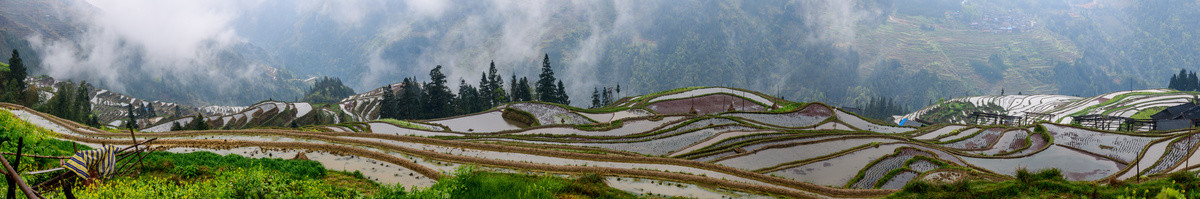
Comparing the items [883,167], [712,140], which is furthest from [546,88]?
[883,167]

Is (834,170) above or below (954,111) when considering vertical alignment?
below

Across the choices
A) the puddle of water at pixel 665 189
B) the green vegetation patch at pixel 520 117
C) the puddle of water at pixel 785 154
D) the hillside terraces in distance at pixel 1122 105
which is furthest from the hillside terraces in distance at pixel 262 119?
the hillside terraces in distance at pixel 1122 105

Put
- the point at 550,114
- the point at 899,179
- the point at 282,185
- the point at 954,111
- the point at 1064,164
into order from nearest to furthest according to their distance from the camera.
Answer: the point at 282,185
the point at 899,179
the point at 1064,164
the point at 550,114
the point at 954,111

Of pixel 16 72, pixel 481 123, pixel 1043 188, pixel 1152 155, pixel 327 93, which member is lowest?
pixel 1152 155

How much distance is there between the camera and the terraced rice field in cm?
1620

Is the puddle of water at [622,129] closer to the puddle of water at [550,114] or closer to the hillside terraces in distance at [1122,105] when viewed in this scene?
the puddle of water at [550,114]

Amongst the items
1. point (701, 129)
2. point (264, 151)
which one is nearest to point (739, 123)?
point (701, 129)

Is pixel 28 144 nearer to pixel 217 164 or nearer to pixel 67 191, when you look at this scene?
pixel 217 164

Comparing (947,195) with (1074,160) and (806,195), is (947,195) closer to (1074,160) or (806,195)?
(806,195)

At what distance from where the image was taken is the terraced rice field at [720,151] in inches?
638

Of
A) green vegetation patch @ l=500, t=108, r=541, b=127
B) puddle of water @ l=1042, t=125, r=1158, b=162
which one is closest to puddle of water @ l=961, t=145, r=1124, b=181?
puddle of water @ l=1042, t=125, r=1158, b=162

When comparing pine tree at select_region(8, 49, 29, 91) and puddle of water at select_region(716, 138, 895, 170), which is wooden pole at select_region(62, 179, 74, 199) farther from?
pine tree at select_region(8, 49, 29, 91)

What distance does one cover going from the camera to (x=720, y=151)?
84.2 ft

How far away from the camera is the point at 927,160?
Result: 22.0 m
